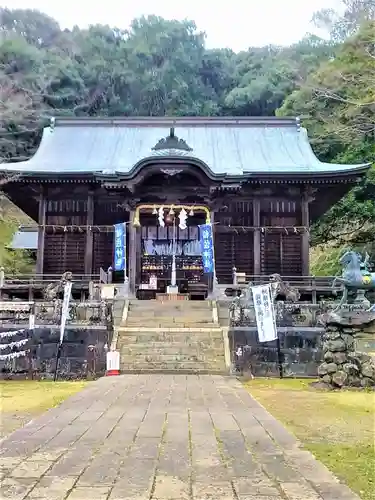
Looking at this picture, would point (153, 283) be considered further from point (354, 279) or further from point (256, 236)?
point (354, 279)

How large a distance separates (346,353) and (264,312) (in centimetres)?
246

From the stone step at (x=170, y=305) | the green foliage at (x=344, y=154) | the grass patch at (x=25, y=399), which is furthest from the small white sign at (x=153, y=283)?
the green foliage at (x=344, y=154)

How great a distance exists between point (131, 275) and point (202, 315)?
3.84 meters

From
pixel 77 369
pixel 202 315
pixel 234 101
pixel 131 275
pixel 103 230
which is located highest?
pixel 234 101

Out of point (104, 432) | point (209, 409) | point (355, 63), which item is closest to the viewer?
point (104, 432)

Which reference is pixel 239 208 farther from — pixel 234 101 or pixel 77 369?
pixel 234 101

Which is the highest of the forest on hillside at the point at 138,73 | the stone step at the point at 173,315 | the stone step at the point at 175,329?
the forest on hillside at the point at 138,73

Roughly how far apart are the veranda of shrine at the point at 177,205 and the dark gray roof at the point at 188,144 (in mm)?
104

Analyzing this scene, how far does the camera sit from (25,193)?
67.5ft

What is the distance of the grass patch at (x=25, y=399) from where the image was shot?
5.96 meters

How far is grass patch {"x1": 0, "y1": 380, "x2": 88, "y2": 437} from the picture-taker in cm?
596

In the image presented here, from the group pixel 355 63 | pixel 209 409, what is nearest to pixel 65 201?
pixel 355 63

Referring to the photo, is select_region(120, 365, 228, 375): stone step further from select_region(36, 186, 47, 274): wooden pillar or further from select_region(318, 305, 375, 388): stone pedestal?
select_region(36, 186, 47, 274): wooden pillar

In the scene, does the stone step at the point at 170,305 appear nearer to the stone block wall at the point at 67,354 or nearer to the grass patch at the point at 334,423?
the stone block wall at the point at 67,354
